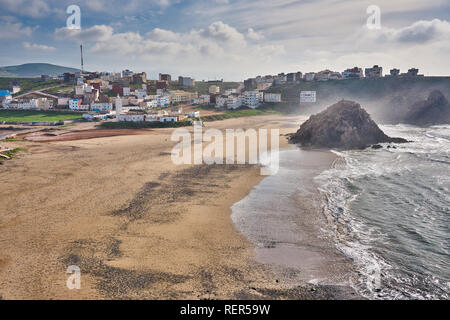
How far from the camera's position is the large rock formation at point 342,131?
43125 millimetres

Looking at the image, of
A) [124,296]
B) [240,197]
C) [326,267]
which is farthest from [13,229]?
[326,267]

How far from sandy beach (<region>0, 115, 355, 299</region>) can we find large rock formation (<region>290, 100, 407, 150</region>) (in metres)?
19.5

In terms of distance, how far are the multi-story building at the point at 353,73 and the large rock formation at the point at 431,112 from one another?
67413mm

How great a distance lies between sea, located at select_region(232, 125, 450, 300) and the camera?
12516 millimetres

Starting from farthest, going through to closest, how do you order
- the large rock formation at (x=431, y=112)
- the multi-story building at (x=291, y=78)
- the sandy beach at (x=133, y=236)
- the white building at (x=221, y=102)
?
1. the multi-story building at (x=291, y=78)
2. the white building at (x=221, y=102)
3. the large rock formation at (x=431, y=112)
4. the sandy beach at (x=133, y=236)

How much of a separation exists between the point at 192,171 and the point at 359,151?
2560 cm

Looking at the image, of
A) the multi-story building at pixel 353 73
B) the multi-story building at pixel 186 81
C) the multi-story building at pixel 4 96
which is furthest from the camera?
the multi-story building at pixel 186 81

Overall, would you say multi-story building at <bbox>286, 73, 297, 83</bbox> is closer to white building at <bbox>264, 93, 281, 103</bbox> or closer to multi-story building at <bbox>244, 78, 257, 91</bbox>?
multi-story building at <bbox>244, 78, 257, 91</bbox>

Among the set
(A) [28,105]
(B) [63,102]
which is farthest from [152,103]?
(A) [28,105]

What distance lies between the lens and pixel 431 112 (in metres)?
72.0

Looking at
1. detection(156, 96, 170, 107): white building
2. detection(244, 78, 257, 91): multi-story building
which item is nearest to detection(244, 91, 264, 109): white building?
detection(156, 96, 170, 107): white building

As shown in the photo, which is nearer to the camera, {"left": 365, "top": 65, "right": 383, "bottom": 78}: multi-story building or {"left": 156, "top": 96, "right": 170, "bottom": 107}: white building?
{"left": 156, "top": 96, "right": 170, "bottom": 107}: white building

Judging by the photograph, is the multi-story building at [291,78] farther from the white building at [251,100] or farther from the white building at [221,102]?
the white building at [221,102]

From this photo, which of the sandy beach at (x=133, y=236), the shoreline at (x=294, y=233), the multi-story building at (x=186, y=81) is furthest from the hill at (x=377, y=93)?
the sandy beach at (x=133, y=236)
